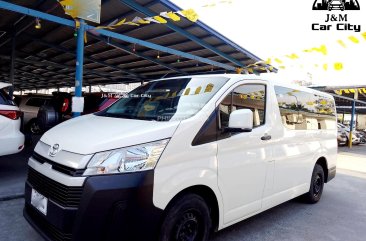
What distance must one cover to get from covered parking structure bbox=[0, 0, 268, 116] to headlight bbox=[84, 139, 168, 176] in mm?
3511

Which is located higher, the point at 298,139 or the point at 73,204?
the point at 298,139

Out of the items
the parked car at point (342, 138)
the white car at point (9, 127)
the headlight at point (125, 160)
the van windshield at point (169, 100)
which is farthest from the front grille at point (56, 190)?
the parked car at point (342, 138)

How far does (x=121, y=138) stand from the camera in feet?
7.97

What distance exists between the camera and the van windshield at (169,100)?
9.89 ft

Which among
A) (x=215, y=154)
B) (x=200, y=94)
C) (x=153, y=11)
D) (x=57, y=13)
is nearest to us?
(x=215, y=154)

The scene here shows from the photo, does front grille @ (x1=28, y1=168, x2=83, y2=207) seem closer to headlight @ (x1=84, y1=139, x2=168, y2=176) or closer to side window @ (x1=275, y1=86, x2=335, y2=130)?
headlight @ (x1=84, y1=139, x2=168, y2=176)

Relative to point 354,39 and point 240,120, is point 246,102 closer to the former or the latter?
point 240,120

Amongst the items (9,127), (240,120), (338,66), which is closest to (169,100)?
(240,120)

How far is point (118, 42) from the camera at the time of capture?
1118cm

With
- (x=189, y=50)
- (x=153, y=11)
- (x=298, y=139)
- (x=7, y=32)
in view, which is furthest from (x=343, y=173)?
(x=7, y=32)

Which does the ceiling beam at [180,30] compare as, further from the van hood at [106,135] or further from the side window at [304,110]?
the van hood at [106,135]

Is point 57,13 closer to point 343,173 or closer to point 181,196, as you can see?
Result: point 181,196

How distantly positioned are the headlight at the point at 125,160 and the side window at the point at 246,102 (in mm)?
899

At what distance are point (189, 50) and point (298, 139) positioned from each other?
728 centimetres
